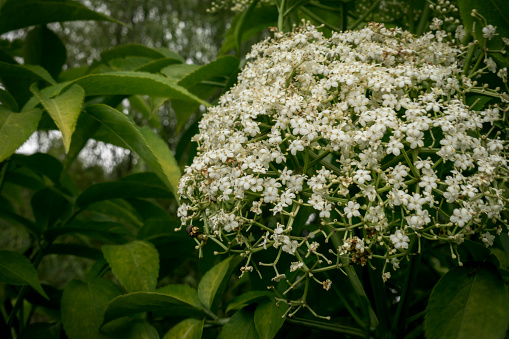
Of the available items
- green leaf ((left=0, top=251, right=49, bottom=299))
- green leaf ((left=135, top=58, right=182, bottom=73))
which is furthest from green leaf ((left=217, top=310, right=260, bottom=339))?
green leaf ((left=135, top=58, right=182, bottom=73))

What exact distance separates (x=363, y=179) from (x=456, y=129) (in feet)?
0.54

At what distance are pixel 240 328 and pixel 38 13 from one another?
0.83 m

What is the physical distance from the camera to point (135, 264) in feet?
2.88

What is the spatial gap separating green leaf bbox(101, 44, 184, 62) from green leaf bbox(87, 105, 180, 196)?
1.34ft

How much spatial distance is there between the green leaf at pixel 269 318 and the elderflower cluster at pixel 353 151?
3.3 inches

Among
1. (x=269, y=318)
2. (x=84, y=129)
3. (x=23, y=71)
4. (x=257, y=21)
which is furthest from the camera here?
(x=257, y=21)

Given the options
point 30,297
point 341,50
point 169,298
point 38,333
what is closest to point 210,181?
point 169,298

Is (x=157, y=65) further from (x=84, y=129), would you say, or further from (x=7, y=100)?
(x=7, y=100)

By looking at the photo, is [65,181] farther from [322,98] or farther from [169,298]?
[322,98]

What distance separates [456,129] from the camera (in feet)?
2.09

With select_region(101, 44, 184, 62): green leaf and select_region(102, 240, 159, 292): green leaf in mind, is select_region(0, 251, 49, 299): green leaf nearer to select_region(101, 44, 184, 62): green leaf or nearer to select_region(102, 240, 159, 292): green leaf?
select_region(102, 240, 159, 292): green leaf

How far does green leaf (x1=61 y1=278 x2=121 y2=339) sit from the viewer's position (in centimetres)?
82

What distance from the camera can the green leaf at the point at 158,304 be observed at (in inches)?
29.1

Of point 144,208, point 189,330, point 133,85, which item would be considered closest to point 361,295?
point 189,330
